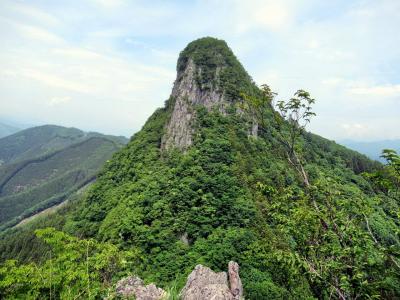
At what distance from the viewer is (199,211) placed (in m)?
50.4

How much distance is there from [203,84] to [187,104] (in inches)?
272

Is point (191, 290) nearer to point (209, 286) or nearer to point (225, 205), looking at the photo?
point (209, 286)

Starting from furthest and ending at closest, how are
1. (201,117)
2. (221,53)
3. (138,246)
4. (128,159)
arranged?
(221,53) < (128,159) < (201,117) < (138,246)

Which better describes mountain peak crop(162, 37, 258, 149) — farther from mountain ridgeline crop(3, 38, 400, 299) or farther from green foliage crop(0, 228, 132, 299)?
green foliage crop(0, 228, 132, 299)

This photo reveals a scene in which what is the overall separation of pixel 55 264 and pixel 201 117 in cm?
5654


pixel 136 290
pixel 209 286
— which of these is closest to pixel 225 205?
pixel 209 286

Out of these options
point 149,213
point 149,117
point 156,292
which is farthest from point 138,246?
point 149,117

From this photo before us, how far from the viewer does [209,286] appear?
17188mm

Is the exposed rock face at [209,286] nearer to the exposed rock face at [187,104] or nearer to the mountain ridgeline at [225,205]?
the mountain ridgeline at [225,205]

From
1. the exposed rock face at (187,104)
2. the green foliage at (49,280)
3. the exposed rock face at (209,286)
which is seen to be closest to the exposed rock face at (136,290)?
the green foliage at (49,280)

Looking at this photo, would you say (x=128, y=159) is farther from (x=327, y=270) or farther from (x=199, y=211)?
(x=327, y=270)

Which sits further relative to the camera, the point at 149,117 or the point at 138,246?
the point at 149,117

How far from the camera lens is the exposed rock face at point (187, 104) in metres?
70.3

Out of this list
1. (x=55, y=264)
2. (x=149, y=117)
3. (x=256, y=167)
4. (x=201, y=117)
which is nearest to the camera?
(x=55, y=264)
